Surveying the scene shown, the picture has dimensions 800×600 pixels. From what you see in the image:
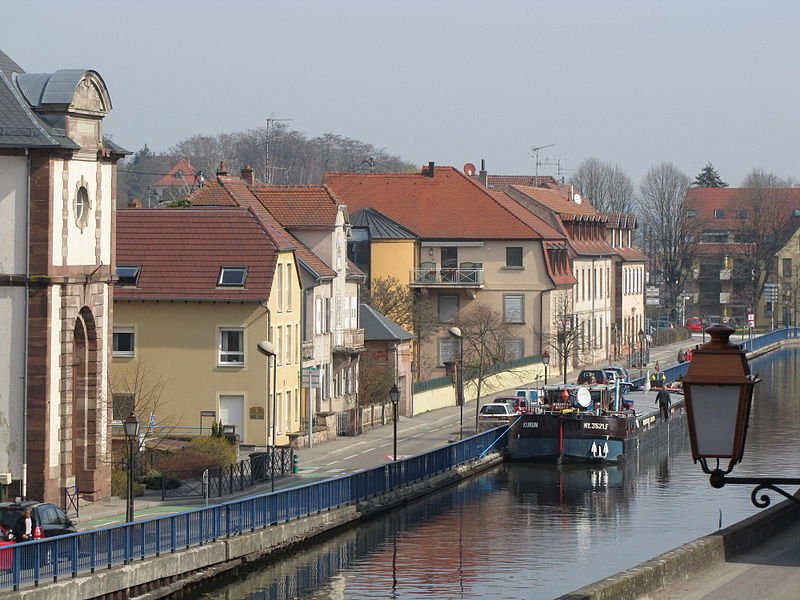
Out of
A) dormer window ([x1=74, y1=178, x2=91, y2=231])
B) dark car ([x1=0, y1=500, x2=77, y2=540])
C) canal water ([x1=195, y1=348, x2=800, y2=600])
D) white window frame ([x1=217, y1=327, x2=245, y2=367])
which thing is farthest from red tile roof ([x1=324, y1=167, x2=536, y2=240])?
dark car ([x1=0, y1=500, x2=77, y2=540])

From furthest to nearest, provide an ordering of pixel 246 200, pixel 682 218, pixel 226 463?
pixel 682 218 → pixel 246 200 → pixel 226 463

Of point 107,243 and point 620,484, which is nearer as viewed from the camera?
point 107,243

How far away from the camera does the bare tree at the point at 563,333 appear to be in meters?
85.2

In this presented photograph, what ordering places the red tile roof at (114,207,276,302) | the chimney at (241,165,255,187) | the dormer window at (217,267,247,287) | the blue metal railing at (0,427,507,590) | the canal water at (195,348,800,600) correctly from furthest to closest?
the chimney at (241,165,255,187), the dormer window at (217,267,247,287), the red tile roof at (114,207,276,302), the canal water at (195,348,800,600), the blue metal railing at (0,427,507,590)

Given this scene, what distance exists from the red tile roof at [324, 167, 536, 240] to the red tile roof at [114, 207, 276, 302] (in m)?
32.9

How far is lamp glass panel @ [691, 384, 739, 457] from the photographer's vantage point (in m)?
10.1

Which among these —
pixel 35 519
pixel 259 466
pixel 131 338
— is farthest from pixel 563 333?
pixel 35 519

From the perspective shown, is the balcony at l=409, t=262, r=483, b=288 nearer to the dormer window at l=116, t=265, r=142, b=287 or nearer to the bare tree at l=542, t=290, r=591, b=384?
the bare tree at l=542, t=290, r=591, b=384

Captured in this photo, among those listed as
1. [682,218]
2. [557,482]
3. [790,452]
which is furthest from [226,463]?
[682,218]

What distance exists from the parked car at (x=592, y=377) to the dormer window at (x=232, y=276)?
92.0 feet

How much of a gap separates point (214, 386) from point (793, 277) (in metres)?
104

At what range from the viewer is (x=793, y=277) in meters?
150

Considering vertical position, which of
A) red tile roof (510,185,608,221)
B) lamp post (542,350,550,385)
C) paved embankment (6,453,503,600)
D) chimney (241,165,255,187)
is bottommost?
paved embankment (6,453,503,600)

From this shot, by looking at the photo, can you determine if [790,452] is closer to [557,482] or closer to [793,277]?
[557,482]
